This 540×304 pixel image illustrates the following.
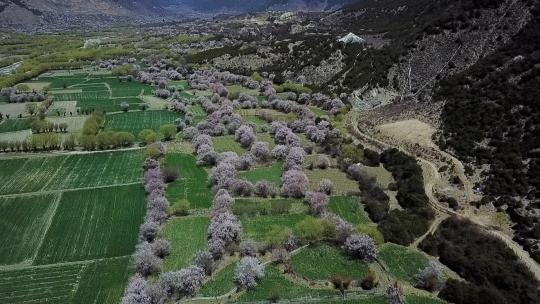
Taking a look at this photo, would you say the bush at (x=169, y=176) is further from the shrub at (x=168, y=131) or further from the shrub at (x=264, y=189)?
the shrub at (x=168, y=131)

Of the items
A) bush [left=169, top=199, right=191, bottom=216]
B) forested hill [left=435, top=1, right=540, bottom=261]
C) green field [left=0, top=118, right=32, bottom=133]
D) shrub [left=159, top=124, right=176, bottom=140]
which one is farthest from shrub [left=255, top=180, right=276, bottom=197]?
green field [left=0, top=118, right=32, bottom=133]

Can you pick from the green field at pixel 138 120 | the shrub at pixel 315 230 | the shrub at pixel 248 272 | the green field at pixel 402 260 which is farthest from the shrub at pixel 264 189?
the green field at pixel 138 120

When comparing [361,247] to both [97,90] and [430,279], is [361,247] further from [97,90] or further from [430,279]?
[97,90]

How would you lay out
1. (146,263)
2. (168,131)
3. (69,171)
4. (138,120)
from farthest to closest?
(138,120), (168,131), (69,171), (146,263)

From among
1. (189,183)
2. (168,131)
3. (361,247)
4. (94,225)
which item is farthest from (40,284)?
(168,131)

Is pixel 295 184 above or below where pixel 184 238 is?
above

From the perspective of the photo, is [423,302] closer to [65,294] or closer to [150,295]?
[150,295]

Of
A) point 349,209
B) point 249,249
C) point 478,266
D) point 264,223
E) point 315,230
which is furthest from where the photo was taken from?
point 349,209
